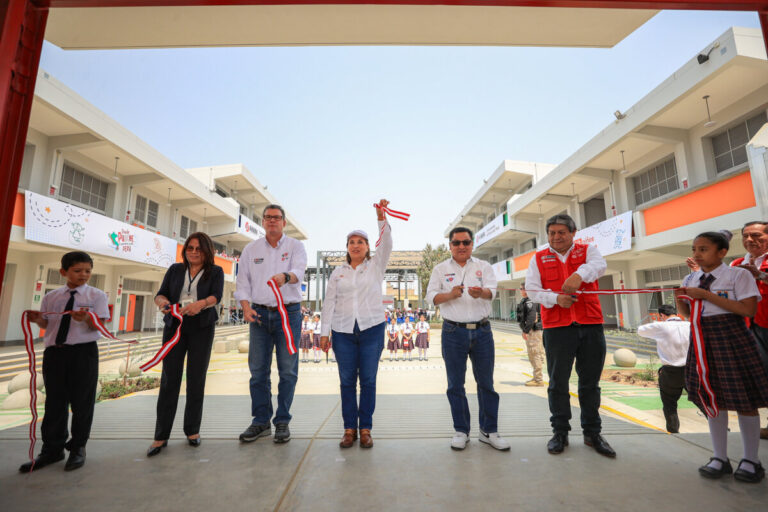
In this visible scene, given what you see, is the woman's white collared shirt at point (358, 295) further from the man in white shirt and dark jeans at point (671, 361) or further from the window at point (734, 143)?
the window at point (734, 143)

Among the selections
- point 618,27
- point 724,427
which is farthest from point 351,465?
point 618,27

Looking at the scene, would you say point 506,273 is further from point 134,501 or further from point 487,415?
point 134,501

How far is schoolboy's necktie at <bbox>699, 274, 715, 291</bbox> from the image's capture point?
2461 millimetres

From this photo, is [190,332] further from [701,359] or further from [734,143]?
[734,143]

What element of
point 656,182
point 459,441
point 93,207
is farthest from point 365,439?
point 93,207

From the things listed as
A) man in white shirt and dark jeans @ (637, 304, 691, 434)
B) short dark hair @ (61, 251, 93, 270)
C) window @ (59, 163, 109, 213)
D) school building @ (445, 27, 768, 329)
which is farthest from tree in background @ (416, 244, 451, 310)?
short dark hair @ (61, 251, 93, 270)

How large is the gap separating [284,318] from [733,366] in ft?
10.00

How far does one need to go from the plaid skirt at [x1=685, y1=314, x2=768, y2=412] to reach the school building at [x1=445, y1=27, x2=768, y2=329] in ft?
17.7

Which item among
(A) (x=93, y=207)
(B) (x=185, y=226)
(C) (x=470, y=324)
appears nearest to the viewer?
(C) (x=470, y=324)

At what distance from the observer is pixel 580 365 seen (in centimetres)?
278

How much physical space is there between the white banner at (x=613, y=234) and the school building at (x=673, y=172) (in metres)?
0.03

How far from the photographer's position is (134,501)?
1.89 meters

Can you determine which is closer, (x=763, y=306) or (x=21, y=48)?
(x=21, y=48)

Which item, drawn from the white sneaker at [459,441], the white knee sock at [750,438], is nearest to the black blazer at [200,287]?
the white sneaker at [459,441]
